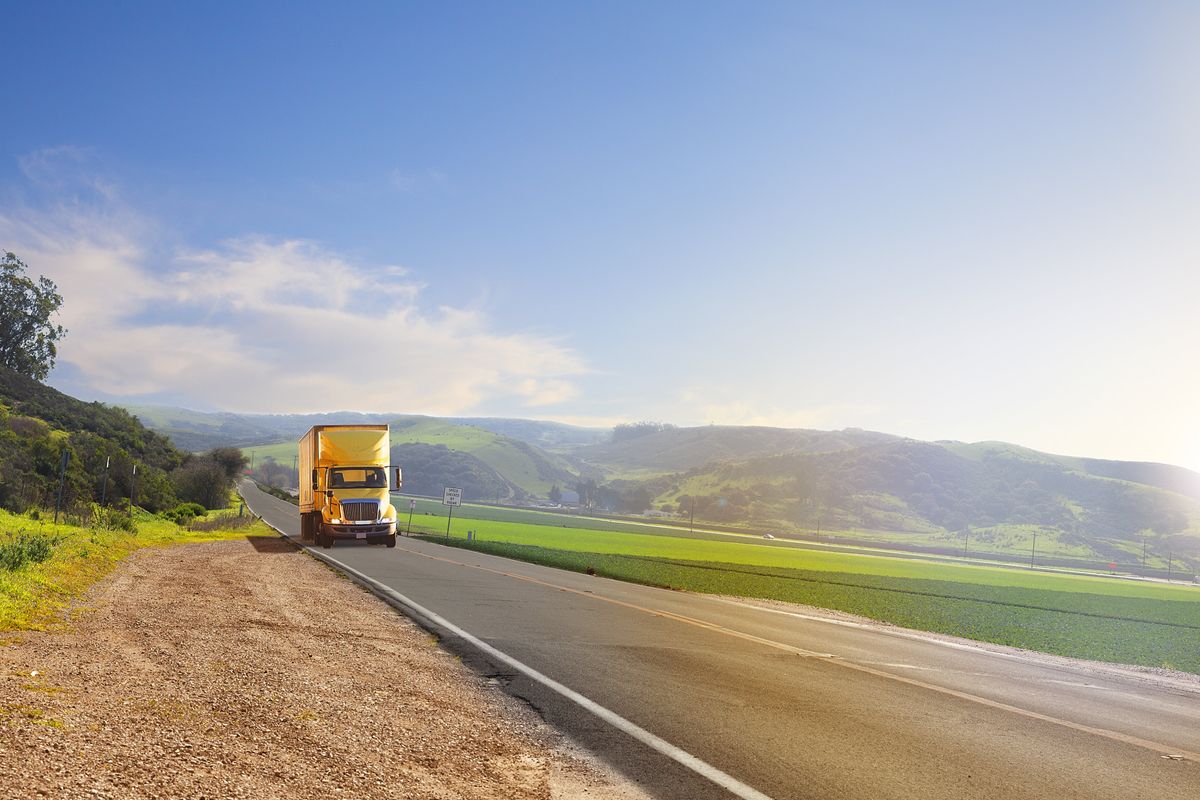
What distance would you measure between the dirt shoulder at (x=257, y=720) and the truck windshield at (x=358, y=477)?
75.2 feet

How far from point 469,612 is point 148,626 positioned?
564 centimetres

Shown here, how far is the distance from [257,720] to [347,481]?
2892 cm

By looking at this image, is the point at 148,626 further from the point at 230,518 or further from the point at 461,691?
the point at 230,518

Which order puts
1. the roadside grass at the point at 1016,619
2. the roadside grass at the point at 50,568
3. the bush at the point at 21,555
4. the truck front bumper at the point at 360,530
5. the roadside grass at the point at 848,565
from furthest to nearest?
the roadside grass at the point at 848,565 → the truck front bumper at the point at 360,530 → the roadside grass at the point at 1016,619 → the bush at the point at 21,555 → the roadside grass at the point at 50,568

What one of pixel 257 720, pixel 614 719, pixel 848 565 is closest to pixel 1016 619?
pixel 614 719

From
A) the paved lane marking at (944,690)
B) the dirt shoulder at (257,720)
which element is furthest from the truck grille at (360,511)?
the dirt shoulder at (257,720)

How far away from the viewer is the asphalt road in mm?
5641

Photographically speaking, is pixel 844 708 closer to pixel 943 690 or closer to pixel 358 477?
pixel 943 690

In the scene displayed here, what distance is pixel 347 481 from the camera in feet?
111

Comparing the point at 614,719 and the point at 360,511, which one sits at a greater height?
the point at 614,719

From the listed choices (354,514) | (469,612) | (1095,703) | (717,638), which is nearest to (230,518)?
(354,514)

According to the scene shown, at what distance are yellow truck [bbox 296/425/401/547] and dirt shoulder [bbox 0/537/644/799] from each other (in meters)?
22.6

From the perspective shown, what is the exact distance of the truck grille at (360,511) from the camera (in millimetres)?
33812

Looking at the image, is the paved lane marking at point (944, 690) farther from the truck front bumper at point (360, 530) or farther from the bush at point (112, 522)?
the bush at point (112, 522)
